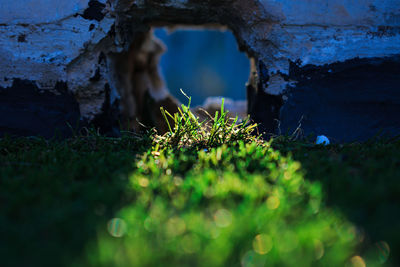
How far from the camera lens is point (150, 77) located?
4.22m

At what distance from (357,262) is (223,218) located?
31 cm

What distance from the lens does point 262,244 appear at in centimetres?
71

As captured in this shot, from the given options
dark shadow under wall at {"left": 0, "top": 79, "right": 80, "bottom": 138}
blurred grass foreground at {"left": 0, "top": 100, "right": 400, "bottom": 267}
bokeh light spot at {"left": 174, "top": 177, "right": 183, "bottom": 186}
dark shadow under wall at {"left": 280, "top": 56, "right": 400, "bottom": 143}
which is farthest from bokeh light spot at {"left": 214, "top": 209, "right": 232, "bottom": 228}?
dark shadow under wall at {"left": 0, "top": 79, "right": 80, "bottom": 138}

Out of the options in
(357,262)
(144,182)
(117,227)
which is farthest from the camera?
(144,182)

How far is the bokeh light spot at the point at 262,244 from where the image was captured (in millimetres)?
689

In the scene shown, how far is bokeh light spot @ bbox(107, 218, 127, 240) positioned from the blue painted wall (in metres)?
10.8

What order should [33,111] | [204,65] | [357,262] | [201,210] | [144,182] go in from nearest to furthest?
[357,262]
[201,210]
[144,182]
[33,111]
[204,65]

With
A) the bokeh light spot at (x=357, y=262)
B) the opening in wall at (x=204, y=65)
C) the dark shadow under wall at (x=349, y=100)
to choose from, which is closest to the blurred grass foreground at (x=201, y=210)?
the bokeh light spot at (x=357, y=262)

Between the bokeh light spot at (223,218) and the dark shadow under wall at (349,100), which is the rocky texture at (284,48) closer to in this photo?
the dark shadow under wall at (349,100)

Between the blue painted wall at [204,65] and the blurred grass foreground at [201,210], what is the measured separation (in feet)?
34.0

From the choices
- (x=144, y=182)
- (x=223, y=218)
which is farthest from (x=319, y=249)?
(x=144, y=182)

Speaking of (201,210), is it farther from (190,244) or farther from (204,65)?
(204,65)

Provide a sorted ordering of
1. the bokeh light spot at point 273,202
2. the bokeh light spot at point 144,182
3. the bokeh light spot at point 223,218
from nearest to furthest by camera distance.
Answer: the bokeh light spot at point 223,218 < the bokeh light spot at point 273,202 < the bokeh light spot at point 144,182

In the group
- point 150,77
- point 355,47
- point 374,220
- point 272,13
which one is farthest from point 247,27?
point 150,77
